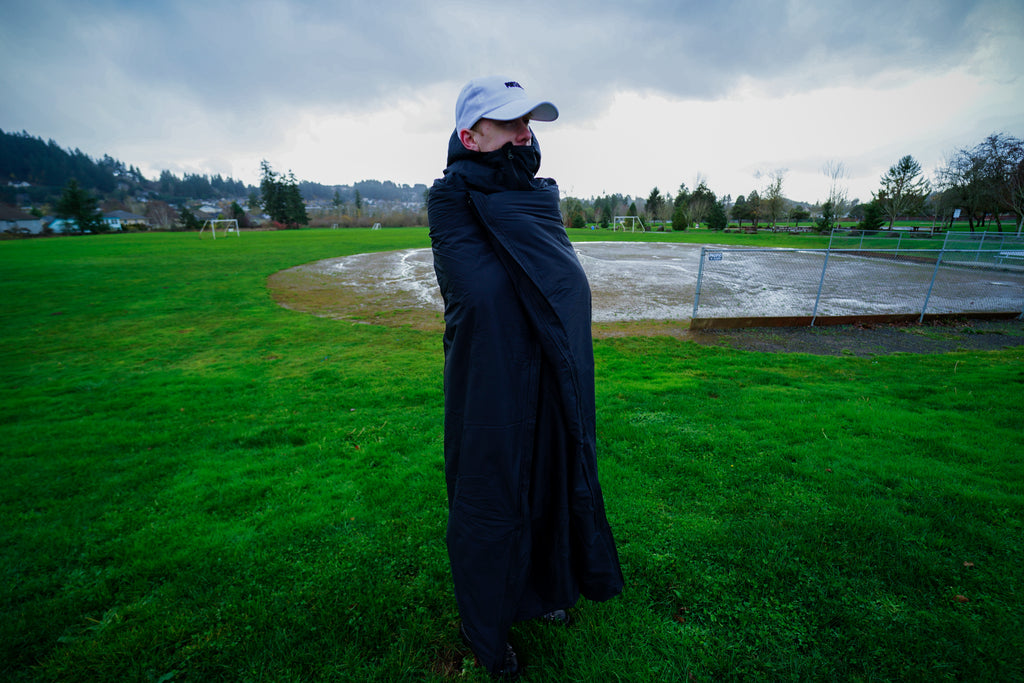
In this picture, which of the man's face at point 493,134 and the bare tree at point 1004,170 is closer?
the man's face at point 493,134

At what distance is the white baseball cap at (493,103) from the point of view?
141 centimetres

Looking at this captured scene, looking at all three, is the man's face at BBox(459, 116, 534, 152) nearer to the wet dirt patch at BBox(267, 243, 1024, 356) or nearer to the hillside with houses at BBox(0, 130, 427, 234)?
the wet dirt patch at BBox(267, 243, 1024, 356)

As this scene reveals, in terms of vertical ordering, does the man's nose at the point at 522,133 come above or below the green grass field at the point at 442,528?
above

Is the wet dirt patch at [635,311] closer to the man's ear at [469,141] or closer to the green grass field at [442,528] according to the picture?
the green grass field at [442,528]

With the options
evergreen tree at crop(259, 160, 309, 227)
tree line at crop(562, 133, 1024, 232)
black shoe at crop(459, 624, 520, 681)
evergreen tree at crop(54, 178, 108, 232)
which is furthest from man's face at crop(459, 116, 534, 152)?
evergreen tree at crop(259, 160, 309, 227)

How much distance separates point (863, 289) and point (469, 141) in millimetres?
15499

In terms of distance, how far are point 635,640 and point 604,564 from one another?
571 mm

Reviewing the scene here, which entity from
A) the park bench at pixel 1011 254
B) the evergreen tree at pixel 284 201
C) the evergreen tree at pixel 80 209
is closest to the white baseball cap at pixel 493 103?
the park bench at pixel 1011 254

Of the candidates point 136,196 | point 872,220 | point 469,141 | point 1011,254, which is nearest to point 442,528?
point 469,141

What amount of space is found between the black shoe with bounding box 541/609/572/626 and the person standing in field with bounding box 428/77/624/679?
13.4 inches

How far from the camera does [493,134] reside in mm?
1484

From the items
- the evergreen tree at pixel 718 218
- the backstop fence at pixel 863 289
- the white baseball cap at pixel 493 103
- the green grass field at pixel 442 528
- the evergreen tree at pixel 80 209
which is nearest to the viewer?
the white baseball cap at pixel 493 103

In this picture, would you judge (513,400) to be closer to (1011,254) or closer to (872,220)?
(1011,254)

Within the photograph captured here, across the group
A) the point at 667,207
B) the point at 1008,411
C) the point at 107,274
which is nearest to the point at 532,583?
the point at 1008,411
